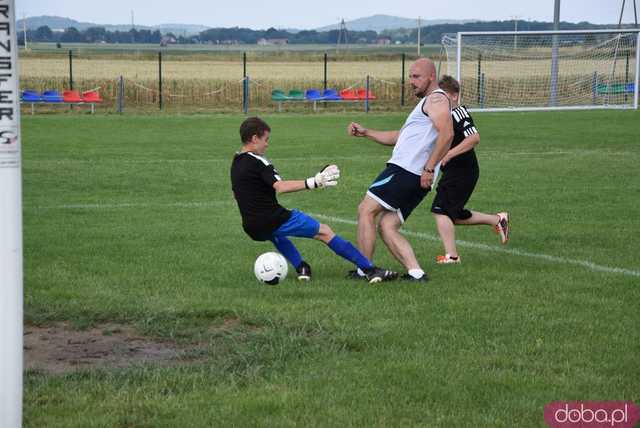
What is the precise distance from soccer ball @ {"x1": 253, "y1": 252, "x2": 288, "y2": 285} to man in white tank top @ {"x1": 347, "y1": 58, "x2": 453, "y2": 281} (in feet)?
2.92

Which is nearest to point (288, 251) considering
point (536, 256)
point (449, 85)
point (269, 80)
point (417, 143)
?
point (417, 143)

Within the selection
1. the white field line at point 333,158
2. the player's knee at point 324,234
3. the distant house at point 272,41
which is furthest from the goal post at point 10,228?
the distant house at point 272,41

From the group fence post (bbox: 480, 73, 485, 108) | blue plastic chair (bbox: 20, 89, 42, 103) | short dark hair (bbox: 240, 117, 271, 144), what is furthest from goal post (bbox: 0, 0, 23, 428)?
blue plastic chair (bbox: 20, 89, 42, 103)

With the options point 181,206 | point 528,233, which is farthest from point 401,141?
point 181,206

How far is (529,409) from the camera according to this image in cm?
547

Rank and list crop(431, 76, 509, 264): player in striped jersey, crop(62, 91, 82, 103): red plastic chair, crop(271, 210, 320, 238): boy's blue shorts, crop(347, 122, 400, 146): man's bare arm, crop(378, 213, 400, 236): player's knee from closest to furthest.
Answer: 1. crop(271, 210, 320, 238): boy's blue shorts
2. crop(378, 213, 400, 236): player's knee
3. crop(347, 122, 400, 146): man's bare arm
4. crop(431, 76, 509, 264): player in striped jersey
5. crop(62, 91, 82, 103): red plastic chair

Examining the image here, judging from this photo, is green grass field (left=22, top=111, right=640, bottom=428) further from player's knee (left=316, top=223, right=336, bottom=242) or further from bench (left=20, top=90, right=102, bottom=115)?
bench (left=20, top=90, right=102, bottom=115)

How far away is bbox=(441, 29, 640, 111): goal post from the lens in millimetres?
32844

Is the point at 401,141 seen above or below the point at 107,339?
above

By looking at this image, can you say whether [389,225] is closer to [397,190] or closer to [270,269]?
[397,190]

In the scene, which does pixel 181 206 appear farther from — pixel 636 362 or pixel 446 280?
pixel 636 362

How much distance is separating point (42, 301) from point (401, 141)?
3.34 m

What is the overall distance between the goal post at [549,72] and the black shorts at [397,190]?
2352 cm

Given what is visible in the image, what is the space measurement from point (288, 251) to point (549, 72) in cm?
2682
